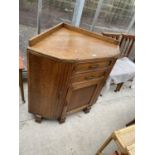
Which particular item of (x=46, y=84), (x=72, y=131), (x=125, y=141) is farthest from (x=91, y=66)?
(x=72, y=131)

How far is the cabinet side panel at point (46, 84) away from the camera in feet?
4.08

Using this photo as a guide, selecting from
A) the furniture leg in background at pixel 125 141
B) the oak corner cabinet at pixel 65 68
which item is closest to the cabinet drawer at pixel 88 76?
the oak corner cabinet at pixel 65 68

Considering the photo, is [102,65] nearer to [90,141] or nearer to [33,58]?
[33,58]

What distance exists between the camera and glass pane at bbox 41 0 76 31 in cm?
188

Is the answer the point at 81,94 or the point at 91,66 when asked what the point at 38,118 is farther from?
the point at 91,66

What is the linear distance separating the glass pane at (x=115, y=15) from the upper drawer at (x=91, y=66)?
96 centimetres

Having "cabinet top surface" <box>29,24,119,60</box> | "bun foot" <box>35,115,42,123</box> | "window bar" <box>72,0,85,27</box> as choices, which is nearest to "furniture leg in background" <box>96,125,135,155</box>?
"cabinet top surface" <box>29,24,119,60</box>

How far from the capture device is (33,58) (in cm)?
123

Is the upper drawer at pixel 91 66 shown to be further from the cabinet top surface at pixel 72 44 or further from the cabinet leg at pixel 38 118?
the cabinet leg at pixel 38 118

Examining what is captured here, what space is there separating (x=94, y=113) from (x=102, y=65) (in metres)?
0.80

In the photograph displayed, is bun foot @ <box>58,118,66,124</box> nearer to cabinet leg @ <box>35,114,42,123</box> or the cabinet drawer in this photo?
cabinet leg @ <box>35,114,42,123</box>

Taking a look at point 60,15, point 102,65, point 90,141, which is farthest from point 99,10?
point 90,141

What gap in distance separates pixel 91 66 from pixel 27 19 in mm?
1003
